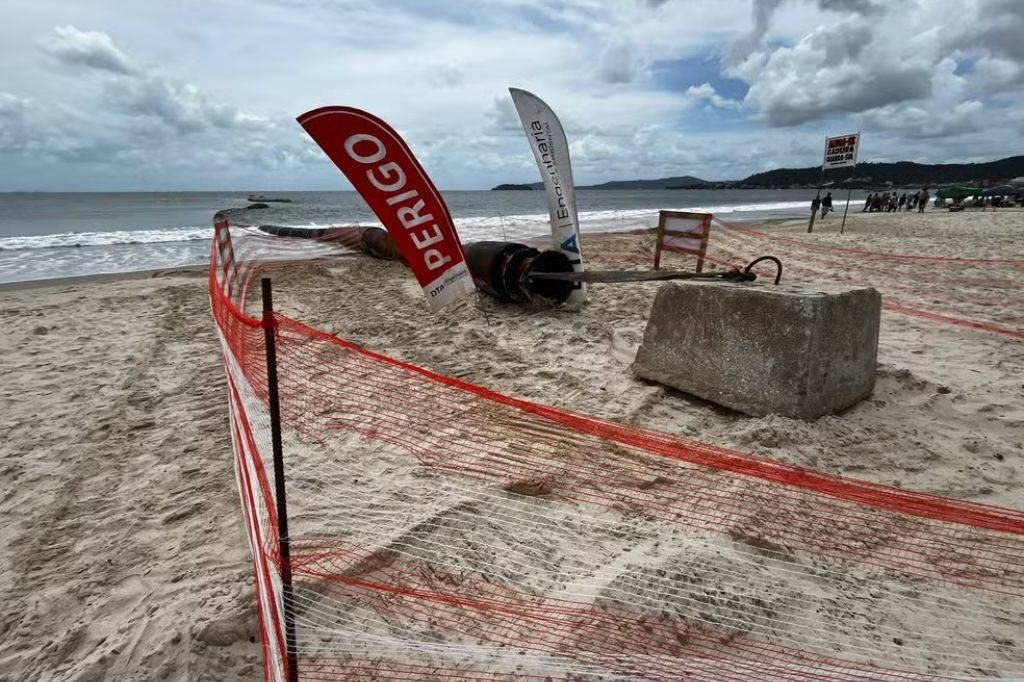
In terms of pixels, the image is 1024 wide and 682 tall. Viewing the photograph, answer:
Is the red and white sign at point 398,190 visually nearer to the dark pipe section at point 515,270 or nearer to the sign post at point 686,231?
the dark pipe section at point 515,270

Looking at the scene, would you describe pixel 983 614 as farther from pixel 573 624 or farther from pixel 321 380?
pixel 321 380

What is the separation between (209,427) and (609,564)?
11.1ft

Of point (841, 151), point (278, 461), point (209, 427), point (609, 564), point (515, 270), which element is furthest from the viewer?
point (841, 151)

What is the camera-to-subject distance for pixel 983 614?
89.0 inches

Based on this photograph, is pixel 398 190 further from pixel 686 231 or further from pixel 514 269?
pixel 686 231

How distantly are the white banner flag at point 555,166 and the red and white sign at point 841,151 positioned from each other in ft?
50.3

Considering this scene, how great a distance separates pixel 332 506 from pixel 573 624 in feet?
5.17

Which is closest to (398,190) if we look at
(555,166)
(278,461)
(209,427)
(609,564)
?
(209,427)

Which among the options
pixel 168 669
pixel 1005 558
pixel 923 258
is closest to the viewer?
pixel 168 669

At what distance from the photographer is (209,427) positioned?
4.28 m

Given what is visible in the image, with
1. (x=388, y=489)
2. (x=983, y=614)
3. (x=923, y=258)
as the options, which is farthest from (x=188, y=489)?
(x=923, y=258)

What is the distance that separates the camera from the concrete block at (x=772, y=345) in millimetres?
3629

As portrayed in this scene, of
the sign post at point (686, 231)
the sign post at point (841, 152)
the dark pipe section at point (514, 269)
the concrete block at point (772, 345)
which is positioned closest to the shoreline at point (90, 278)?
the dark pipe section at point (514, 269)

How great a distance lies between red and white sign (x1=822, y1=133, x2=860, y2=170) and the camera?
1772 cm
